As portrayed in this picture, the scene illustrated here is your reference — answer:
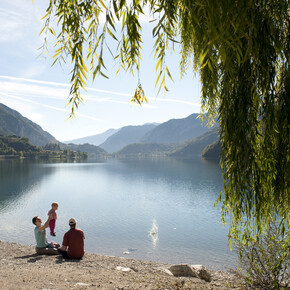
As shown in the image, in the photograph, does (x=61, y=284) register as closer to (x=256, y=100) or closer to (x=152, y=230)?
(x=256, y=100)

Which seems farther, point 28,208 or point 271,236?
point 28,208

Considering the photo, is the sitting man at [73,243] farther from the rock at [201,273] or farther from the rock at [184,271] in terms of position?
the rock at [201,273]

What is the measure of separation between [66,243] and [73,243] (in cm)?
28

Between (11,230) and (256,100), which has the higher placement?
(256,100)

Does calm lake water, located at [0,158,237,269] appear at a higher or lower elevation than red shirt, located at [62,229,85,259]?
lower

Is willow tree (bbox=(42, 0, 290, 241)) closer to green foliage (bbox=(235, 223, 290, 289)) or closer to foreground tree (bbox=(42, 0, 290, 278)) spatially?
foreground tree (bbox=(42, 0, 290, 278))

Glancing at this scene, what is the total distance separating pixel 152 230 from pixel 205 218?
24.8 feet

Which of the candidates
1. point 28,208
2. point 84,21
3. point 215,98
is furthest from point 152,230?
point 84,21

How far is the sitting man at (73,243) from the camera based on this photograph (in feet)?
36.6

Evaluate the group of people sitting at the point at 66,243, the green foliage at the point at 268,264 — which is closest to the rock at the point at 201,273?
the green foliage at the point at 268,264

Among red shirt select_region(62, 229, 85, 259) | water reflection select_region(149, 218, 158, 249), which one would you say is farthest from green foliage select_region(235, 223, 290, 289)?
water reflection select_region(149, 218, 158, 249)

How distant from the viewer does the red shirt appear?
36.7ft

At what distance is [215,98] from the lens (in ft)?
19.6

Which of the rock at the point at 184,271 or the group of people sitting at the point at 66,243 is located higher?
the group of people sitting at the point at 66,243
